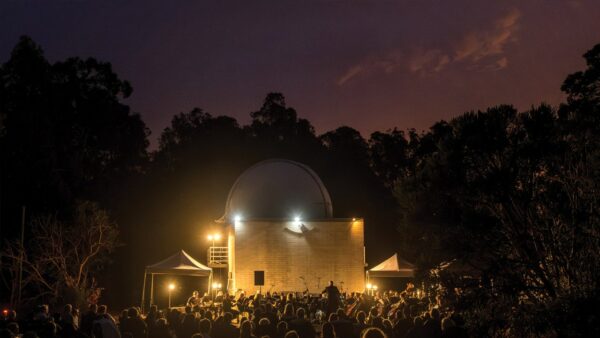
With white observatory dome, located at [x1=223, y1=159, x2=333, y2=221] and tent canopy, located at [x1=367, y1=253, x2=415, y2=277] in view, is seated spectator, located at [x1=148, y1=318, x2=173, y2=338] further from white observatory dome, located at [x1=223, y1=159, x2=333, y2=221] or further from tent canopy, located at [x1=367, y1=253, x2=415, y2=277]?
white observatory dome, located at [x1=223, y1=159, x2=333, y2=221]

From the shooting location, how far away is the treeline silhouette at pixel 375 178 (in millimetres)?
9430

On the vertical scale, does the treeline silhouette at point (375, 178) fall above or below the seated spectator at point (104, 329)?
above

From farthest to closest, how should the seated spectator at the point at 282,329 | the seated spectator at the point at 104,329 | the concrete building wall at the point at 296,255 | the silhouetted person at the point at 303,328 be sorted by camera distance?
1. the concrete building wall at the point at 296,255
2. the silhouetted person at the point at 303,328
3. the seated spectator at the point at 282,329
4. the seated spectator at the point at 104,329

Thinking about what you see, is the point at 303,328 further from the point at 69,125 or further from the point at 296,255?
the point at 69,125

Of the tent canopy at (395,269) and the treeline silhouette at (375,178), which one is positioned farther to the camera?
the tent canopy at (395,269)

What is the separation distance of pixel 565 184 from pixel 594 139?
2.76 ft

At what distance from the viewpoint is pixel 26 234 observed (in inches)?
1241

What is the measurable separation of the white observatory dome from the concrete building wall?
973mm

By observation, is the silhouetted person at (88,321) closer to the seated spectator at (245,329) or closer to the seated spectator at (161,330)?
the seated spectator at (161,330)

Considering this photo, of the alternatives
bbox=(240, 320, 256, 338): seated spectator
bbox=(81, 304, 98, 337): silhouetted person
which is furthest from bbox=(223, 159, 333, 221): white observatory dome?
bbox=(240, 320, 256, 338): seated spectator

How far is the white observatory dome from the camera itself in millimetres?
30875

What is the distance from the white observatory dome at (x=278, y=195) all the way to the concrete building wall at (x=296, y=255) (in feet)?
3.19

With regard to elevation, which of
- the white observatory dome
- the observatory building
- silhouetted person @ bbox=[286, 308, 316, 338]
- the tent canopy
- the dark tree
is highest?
the dark tree

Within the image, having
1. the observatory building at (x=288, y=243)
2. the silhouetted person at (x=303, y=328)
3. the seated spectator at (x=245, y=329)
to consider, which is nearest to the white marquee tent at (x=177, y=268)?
the observatory building at (x=288, y=243)
